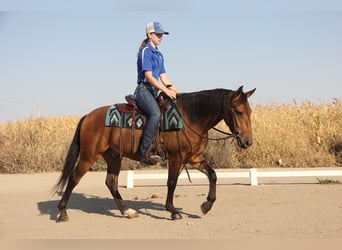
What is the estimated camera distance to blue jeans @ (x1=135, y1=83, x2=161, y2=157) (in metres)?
7.42

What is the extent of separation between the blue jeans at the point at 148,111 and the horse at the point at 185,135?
217mm

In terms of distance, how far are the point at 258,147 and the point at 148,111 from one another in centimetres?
1066

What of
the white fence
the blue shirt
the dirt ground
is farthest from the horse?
the white fence

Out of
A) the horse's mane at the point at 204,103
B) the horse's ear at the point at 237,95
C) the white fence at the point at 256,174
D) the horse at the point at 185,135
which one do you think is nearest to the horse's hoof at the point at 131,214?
the horse at the point at 185,135

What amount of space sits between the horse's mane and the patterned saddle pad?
23 centimetres

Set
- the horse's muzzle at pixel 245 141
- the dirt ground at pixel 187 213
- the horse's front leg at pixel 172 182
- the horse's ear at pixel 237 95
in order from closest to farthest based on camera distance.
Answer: the dirt ground at pixel 187 213 < the horse's muzzle at pixel 245 141 < the horse's ear at pixel 237 95 < the horse's front leg at pixel 172 182

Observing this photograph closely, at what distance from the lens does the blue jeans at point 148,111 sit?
7.42m

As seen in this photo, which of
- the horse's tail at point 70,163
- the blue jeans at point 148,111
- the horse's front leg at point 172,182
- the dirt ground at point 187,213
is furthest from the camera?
the horse's tail at point 70,163

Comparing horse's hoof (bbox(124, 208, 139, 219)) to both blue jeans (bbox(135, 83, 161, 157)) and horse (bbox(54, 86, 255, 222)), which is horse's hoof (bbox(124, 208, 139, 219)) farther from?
blue jeans (bbox(135, 83, 161, 157))

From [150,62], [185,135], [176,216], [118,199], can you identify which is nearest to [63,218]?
[118,199]

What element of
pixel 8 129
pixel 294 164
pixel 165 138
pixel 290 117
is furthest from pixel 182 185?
pixel 8 129

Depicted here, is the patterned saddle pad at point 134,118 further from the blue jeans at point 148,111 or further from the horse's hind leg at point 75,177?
the horse's hind leg at point 75,177

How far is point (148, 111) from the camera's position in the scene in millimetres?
7504

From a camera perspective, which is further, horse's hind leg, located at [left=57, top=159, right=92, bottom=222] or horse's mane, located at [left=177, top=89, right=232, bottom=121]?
horse's hind leg, located at [left=57, top=159, right=92, bottom=222]
